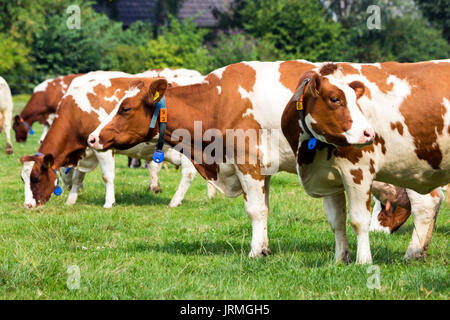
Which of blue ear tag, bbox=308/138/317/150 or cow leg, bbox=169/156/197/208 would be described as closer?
blue ear tag, bbox=308/138/317/150

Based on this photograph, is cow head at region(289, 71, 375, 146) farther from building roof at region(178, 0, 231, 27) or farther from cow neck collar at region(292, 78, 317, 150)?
building roof at region(178, 0, 231, 27)

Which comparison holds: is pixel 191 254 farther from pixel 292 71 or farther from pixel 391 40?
pixel 391 40

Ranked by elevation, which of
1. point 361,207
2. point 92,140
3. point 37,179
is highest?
point 92,140

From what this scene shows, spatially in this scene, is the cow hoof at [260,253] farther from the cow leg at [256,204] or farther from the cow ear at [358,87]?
the cow ear at [358,87]

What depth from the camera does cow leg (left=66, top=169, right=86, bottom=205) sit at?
10.2 meters

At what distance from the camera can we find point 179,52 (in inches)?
1499

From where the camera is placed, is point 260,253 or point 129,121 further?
point 129,121

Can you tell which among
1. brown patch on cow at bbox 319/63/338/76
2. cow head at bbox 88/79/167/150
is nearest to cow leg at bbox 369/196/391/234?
brown patch on cow at bbox 319/63/338/76

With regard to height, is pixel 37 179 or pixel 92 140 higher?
pixel 92 140

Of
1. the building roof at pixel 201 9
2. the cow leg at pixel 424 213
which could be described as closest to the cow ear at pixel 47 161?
the cow leg at pixel 424 213

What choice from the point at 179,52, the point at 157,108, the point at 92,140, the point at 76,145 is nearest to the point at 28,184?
the point at 76,145

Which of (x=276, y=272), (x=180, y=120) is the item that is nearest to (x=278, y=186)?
(x=180, y=120)

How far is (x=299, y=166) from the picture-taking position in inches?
229

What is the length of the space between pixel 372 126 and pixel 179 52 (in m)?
33.4
